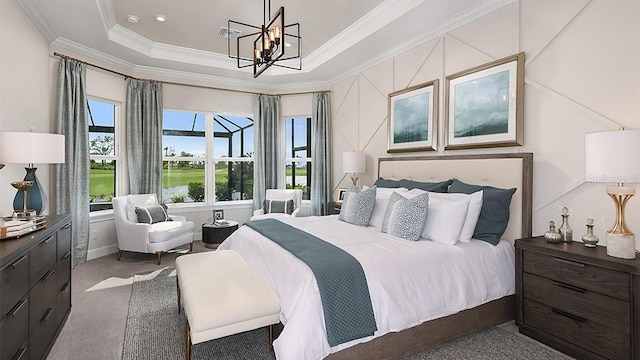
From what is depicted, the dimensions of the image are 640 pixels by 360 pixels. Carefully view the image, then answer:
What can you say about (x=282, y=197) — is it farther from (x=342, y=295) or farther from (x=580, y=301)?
(x=580, y=301)

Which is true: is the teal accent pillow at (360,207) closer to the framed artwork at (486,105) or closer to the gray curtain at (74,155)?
the framed artwork at (486,105)

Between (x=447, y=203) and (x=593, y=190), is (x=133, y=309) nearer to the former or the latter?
(x=447, y=203)

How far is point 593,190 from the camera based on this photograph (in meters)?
2.49

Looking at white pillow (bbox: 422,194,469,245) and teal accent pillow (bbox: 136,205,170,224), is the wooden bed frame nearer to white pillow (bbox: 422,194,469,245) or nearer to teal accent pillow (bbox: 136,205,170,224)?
white pillow (bbox: 422,194,469,245)

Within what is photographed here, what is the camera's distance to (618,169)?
6.51ft

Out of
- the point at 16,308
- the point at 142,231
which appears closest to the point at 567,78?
the point at 16,308

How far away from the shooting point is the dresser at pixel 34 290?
1.62 meters

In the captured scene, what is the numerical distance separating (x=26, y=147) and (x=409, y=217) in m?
3.04

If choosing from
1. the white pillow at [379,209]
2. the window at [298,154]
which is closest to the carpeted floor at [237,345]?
the white pillow at [379,209]

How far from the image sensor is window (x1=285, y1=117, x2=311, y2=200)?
20.9ft

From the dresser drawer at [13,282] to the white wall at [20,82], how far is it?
1526 mm

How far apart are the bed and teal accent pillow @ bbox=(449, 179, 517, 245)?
0.10 meters

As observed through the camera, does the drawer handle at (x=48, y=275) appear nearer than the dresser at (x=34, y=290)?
No

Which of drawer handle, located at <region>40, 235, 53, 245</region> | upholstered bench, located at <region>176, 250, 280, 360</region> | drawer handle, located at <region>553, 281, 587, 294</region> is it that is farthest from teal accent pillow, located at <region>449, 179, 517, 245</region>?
drawer handle, located at <region>40, 235, 53, 245</region>
